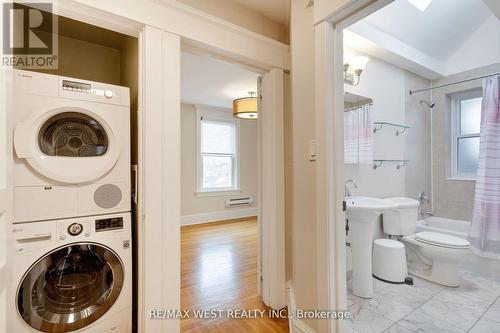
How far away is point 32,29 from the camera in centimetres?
179

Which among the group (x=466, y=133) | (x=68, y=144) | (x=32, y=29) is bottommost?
(x=68, y=144)

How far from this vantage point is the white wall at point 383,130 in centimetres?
255

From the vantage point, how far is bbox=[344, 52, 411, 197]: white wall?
255cm

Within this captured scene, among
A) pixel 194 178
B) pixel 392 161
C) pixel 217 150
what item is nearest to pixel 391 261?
pixel 392 161

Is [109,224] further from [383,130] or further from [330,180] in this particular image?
[383,130]

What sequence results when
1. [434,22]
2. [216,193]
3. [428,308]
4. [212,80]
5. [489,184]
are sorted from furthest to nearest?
[216,193], [212,80], [434,22], [489,184], [428,308]

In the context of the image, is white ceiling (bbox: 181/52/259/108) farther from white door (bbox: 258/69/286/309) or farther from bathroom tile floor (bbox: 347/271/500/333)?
bathroom tile floor (bbox: 347/271/500/333)

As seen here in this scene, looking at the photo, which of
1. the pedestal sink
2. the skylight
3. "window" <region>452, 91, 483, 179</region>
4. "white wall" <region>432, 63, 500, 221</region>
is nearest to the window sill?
the pedestal sink

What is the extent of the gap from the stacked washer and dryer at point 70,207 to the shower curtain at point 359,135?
2.11m

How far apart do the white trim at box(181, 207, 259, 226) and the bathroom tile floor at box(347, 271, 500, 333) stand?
326cm

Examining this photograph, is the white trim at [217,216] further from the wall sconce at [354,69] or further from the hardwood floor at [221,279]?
the wall sconce at [354,69]

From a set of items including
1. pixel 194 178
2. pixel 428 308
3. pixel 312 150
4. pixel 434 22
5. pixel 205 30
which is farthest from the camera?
pixel 194 178

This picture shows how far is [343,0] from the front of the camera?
1228 mm

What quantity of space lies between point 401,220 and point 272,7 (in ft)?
7.83
